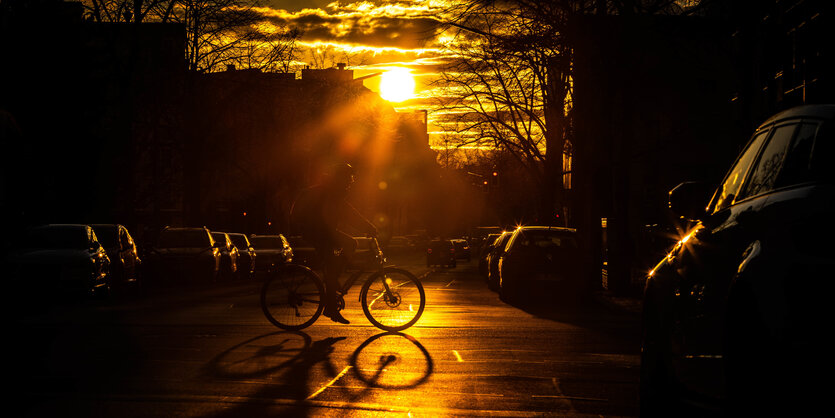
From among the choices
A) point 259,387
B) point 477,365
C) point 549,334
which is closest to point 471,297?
point 549,334

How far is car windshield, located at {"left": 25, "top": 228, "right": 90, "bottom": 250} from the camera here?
22719 millimetres

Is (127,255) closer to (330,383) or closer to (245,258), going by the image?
(245,258)

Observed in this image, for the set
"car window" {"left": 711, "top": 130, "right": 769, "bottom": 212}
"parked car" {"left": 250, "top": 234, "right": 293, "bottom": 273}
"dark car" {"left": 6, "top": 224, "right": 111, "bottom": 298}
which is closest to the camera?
"car window" {"left": 711, "top": 130, "right": 769, "bottom": 212}

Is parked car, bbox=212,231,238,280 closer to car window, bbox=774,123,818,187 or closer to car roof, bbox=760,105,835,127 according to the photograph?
car roof, bbox=760,105,835,127

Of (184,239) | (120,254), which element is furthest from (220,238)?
(120,254)

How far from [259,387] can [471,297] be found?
15.8 meters

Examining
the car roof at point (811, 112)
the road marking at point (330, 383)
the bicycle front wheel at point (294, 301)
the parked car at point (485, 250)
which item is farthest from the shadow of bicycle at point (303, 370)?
the parked car at point (485, 250)

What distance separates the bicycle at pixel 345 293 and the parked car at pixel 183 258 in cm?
1902

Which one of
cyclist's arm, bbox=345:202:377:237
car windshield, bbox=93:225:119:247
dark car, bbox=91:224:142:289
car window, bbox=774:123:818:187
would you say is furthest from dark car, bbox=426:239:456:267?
car window, bbox=774:123:818:187

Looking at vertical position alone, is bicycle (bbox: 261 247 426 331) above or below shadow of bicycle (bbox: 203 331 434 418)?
above

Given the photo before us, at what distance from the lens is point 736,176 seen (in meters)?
5.96

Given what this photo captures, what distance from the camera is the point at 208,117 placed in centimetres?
4522

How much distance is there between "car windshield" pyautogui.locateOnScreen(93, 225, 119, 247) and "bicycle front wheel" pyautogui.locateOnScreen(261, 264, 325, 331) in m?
13.3

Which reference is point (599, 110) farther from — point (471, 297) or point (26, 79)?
point (26, 79)
